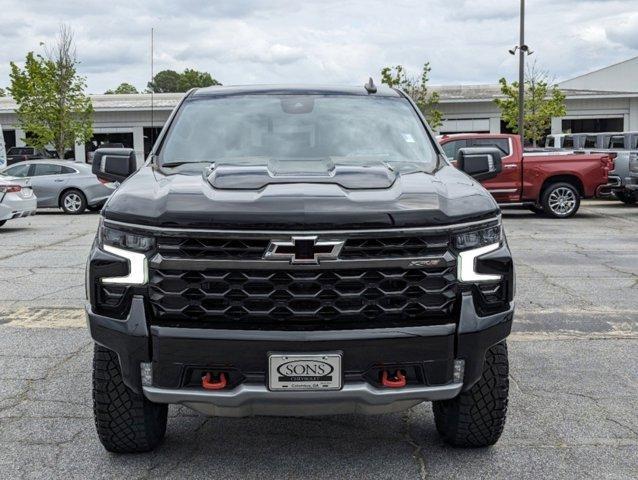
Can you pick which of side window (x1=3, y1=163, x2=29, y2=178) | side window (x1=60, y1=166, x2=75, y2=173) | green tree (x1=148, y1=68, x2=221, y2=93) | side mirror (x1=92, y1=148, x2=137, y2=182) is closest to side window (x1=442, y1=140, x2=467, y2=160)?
side window (x1=60, y1=166, x2=75, y2=173)

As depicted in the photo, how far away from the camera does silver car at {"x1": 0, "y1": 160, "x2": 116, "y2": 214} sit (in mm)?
19234

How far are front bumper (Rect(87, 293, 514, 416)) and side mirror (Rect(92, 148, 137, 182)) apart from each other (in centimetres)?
172

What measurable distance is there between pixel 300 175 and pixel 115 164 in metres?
1.65

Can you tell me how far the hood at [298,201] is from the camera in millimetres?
3154

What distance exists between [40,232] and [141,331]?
12904 mm

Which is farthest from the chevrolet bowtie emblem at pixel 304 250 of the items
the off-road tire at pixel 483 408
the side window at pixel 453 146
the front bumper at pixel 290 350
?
the side window at pixel 453 146

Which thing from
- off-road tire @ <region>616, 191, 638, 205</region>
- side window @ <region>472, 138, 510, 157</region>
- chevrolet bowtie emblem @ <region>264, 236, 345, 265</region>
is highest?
side window @ <region>472, 138, 510, 157</region>

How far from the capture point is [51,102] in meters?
32.8

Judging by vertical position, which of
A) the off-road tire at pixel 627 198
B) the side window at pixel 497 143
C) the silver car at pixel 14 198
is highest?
the side window at pixel 497 143

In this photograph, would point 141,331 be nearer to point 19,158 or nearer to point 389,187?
point 389,187

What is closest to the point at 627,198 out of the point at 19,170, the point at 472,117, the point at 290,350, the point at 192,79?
the point at 19,170

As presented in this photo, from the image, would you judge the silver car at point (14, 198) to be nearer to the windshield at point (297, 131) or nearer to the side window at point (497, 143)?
the side window at point (497, 143)

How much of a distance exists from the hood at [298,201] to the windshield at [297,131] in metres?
0.57

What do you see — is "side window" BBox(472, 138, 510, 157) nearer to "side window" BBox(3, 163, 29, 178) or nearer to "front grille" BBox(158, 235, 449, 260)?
"side window" BBox(3, 163, 29, 178)
